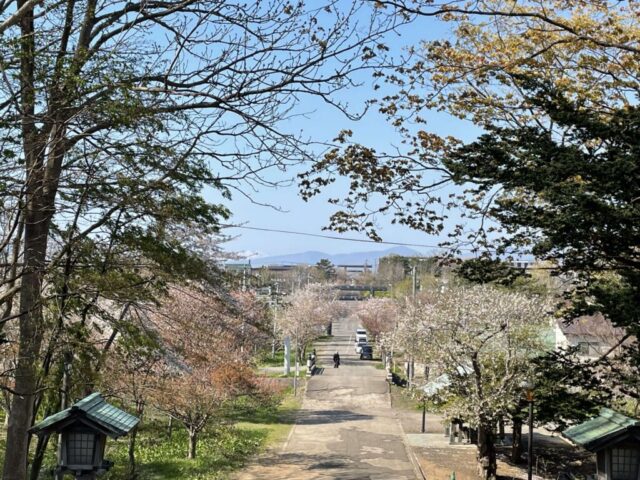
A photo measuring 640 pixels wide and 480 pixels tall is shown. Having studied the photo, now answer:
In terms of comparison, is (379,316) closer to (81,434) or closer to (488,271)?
(488,271)

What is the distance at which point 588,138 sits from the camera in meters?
6.78

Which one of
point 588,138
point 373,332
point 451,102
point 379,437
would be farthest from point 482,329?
point 373,332

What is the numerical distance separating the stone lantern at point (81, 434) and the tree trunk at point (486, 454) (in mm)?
9626

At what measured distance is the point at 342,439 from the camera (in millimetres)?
17766

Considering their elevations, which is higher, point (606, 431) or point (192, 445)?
point (606, 431)

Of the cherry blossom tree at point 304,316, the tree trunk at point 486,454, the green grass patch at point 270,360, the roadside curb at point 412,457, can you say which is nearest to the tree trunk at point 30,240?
the roadside curb at point 412,457

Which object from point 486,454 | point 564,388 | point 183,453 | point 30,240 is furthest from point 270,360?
point 30,240

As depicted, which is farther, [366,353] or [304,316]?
[366,353]

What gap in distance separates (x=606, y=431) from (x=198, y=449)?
40.7ft

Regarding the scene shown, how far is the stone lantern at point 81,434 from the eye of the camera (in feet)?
19.4

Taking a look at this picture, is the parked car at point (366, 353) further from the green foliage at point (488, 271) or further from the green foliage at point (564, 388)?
the green foliage at point (488, 271)

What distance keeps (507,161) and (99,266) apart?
4492mm

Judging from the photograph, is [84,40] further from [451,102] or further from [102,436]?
[451,102]

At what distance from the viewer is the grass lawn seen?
1384 cm
